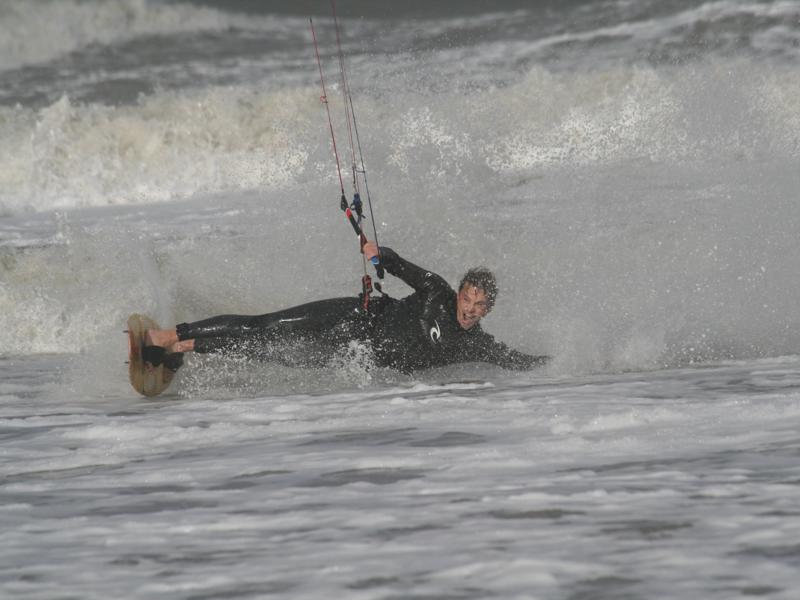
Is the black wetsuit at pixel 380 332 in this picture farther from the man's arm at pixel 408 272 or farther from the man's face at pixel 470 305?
the man's face at pixel 470 305

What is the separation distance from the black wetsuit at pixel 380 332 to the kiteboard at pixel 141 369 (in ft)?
0.80

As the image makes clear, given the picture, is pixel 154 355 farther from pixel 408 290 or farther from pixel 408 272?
pixel 408 290

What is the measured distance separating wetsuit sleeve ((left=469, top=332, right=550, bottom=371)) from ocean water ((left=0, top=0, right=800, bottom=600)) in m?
0.22

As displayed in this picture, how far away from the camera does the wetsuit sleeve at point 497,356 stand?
272 inches

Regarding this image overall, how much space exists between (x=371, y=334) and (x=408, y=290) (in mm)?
4133

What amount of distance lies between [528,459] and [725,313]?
4793 mm

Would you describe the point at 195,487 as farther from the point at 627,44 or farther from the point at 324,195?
the point at 627,44

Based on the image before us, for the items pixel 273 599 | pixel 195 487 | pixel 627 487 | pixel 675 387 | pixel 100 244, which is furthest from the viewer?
pixel 100 244

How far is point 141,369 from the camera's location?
6836 millimetres

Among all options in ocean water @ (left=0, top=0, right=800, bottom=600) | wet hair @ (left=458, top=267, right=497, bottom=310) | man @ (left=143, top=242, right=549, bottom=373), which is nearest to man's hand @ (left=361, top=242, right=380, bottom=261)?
man @ (left=143, top=242, right=549, bottom=373)

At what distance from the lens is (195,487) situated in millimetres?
4168

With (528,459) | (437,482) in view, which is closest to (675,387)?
(528,459)

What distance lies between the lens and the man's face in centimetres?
658

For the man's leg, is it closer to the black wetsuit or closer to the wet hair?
the black wetsuit
